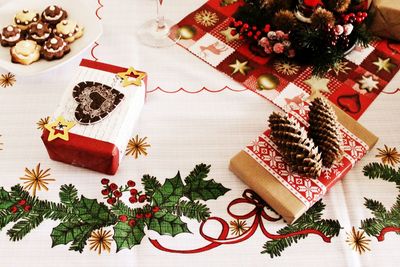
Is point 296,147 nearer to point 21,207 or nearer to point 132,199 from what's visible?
point 132,199

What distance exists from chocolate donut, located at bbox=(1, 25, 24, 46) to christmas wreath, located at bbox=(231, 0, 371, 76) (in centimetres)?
45

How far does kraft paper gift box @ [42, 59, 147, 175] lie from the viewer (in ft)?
2.60

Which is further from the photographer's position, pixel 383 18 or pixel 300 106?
pixel 383 18

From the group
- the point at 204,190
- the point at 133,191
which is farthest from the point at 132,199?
the point at 204,190

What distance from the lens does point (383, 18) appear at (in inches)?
39.6

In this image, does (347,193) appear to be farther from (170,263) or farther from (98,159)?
(98,159)

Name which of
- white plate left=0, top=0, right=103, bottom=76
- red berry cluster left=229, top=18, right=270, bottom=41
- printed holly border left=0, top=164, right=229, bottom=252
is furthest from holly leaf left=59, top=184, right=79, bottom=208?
red berry cluster left=229, top=18, right=270, bottom=41

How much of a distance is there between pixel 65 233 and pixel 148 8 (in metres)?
0.57

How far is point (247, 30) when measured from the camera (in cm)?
100

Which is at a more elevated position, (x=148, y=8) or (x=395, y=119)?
(x=395, y=119)

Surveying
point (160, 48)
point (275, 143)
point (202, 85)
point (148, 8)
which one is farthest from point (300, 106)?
point (148, 8)

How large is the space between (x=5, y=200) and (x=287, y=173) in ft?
1.60

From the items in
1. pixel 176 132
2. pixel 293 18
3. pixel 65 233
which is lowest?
pixel 65 233

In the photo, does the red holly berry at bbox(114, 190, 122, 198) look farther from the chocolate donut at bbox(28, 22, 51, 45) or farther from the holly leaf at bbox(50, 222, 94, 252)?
the chocolate donut at bbox(28, 22, 51, 45)
